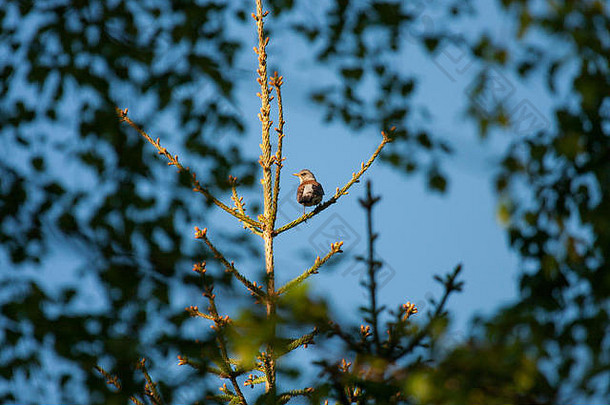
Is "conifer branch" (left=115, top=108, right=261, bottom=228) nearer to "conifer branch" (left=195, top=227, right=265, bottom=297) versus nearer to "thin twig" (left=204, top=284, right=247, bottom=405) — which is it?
"conifer branch" (left=195, top=227, right=265, bottom=297)

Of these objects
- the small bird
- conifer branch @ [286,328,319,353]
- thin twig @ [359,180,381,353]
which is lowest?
thin twig @ [359,180,381,353]

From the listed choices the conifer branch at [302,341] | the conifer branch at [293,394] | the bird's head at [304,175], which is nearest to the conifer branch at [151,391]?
the conifer branch at [293,394]

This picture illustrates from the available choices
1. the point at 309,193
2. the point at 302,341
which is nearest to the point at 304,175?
the point at 309,193

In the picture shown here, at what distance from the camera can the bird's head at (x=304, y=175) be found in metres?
7.17

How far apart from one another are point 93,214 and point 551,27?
2.42m

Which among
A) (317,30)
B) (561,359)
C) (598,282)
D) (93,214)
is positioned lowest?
(561,359)

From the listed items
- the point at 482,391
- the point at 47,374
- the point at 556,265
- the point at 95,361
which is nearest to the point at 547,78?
the point at 556,265

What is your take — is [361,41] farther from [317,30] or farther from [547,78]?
[547,78]

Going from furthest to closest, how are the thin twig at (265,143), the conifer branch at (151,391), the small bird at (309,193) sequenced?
the small bird at (309,193) → the thin twig at (265,143) → the conifer branch at (151,391)

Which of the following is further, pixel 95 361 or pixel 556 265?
pixel 95 361

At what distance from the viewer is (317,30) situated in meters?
3.90

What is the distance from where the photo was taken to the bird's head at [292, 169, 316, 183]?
7174 mm

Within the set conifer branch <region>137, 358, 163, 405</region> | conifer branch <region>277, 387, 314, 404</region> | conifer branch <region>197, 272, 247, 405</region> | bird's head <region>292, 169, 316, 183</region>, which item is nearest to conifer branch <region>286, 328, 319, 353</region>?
conifer branch <region>277, 387, 314, 404</region>

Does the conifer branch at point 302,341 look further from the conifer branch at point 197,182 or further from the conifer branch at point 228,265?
the conifer branch at point 197,182
